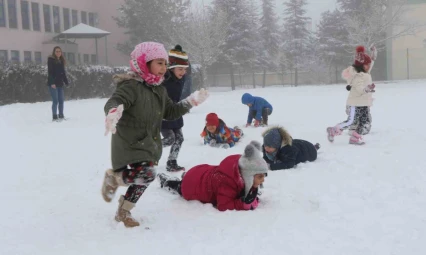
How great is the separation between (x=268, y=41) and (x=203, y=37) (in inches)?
496

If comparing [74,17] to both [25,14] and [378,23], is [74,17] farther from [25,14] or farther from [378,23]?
[378,23]

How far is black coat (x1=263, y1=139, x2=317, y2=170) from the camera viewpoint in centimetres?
573

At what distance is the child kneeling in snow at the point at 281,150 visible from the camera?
578 cm

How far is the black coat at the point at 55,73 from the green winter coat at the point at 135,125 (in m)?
8.99

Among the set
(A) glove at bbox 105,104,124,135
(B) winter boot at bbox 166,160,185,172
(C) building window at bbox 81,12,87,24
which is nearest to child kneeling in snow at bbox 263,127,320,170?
(B) winter boot at bbox 166,160,185,172

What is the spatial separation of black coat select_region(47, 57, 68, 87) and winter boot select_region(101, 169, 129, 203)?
29.4 feet

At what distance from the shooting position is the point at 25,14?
30.5 metres

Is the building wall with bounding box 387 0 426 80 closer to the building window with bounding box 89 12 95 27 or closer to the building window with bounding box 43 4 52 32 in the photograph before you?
the building window with bounding box 89 12 95 27

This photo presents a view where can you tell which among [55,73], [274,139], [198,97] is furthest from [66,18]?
→ [198,97]

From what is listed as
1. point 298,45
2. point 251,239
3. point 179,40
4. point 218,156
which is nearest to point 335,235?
point 251,239

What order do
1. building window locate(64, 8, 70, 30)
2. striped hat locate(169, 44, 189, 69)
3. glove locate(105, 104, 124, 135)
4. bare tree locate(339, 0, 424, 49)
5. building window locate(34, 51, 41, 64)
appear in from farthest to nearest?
bare tree locate(339, 0, 424, 49), building window locate(64, 8, 70, 30), building window locate(34, 51, 41, 64), striped hat locate(169, 44, 189, 69), glove locate(105, 104, 124, 135)

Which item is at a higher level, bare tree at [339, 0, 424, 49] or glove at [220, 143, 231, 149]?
bare tree at [339, 0, 424, 49]

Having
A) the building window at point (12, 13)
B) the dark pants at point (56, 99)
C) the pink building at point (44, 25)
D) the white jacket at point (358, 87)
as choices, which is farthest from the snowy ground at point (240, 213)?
the building window at point (12, 13)

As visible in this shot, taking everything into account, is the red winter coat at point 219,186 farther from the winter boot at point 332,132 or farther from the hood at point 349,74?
the hood at point 349,74
